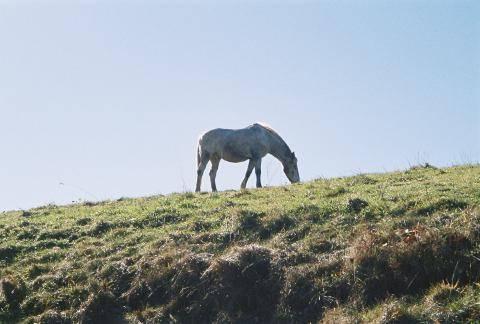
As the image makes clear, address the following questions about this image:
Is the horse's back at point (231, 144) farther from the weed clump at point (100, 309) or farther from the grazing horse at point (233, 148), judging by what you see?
the weed clump at point (100, 309)

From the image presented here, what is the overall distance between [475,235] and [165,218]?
783 centimetres

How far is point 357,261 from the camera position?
12.8m

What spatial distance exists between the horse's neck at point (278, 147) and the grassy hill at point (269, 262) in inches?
427

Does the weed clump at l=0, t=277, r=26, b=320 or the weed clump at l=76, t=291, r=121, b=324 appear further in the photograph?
the weed clump at l=0, t=277, r=26, b=320

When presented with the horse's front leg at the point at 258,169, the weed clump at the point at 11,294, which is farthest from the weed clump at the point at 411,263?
the horse's front leg at the point at 258,169

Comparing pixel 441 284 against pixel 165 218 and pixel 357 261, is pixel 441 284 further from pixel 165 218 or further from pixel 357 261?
pixel 165 218

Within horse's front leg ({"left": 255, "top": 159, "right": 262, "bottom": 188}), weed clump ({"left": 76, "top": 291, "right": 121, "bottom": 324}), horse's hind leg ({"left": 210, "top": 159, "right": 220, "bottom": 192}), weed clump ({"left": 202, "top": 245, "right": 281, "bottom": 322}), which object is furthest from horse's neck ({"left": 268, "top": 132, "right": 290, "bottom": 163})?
weed clump ({"left": 76, "top": 291, "right": 121, "bottom": 324})

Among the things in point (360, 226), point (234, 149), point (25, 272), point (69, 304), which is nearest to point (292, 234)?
point (360, 226)

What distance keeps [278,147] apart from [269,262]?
633 inches

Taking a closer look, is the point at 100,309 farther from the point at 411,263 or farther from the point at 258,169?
the point at 258,169

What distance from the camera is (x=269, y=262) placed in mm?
13586

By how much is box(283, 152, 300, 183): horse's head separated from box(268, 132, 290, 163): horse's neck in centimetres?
19

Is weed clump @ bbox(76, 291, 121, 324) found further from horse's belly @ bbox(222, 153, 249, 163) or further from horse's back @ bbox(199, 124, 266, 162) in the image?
horse's belly @ bbox(222, 153, 249, 163)

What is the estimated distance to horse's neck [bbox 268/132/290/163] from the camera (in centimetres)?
2917
